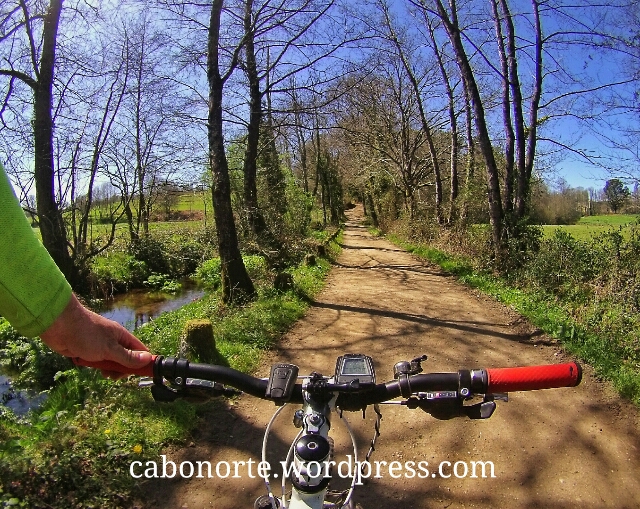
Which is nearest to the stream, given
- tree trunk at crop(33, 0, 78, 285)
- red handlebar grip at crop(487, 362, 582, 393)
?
tree trunk at crop(33, 0, 78, 285)

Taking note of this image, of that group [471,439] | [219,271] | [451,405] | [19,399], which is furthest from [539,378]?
[219,271]

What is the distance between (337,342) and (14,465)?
4.73 m

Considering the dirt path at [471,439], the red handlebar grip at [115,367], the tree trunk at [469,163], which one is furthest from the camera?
the tree trunk at [469,163]

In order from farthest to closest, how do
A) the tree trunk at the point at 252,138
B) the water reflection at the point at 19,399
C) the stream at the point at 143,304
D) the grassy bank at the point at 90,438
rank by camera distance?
1. the tree trunk at the point at 252,138
2. the stream at the point at 143,304
3. the water reflection at the point at 19,399
4. the grassy bank at the point at 90,438

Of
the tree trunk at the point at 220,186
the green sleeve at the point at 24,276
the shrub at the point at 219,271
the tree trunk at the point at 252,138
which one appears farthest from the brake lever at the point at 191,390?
the tree trunk at the point at 252,138

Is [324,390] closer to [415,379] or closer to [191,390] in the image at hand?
[415,379]

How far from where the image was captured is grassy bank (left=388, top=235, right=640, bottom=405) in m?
5.65

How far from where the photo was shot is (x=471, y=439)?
4.54 metres

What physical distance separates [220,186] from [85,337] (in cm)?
847

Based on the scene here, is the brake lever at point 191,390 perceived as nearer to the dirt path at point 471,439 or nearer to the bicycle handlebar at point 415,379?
the bicycle handlebar at point 415,379

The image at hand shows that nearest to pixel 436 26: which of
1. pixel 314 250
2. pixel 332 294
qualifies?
pixel 314 250

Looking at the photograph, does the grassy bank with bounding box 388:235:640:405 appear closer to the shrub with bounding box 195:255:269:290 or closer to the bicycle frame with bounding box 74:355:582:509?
the bicycle frame with bounding box 74:355:582:509

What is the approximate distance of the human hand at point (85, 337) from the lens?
3.84 feet

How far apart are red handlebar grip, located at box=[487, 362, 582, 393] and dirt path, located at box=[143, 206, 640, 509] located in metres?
2.69
